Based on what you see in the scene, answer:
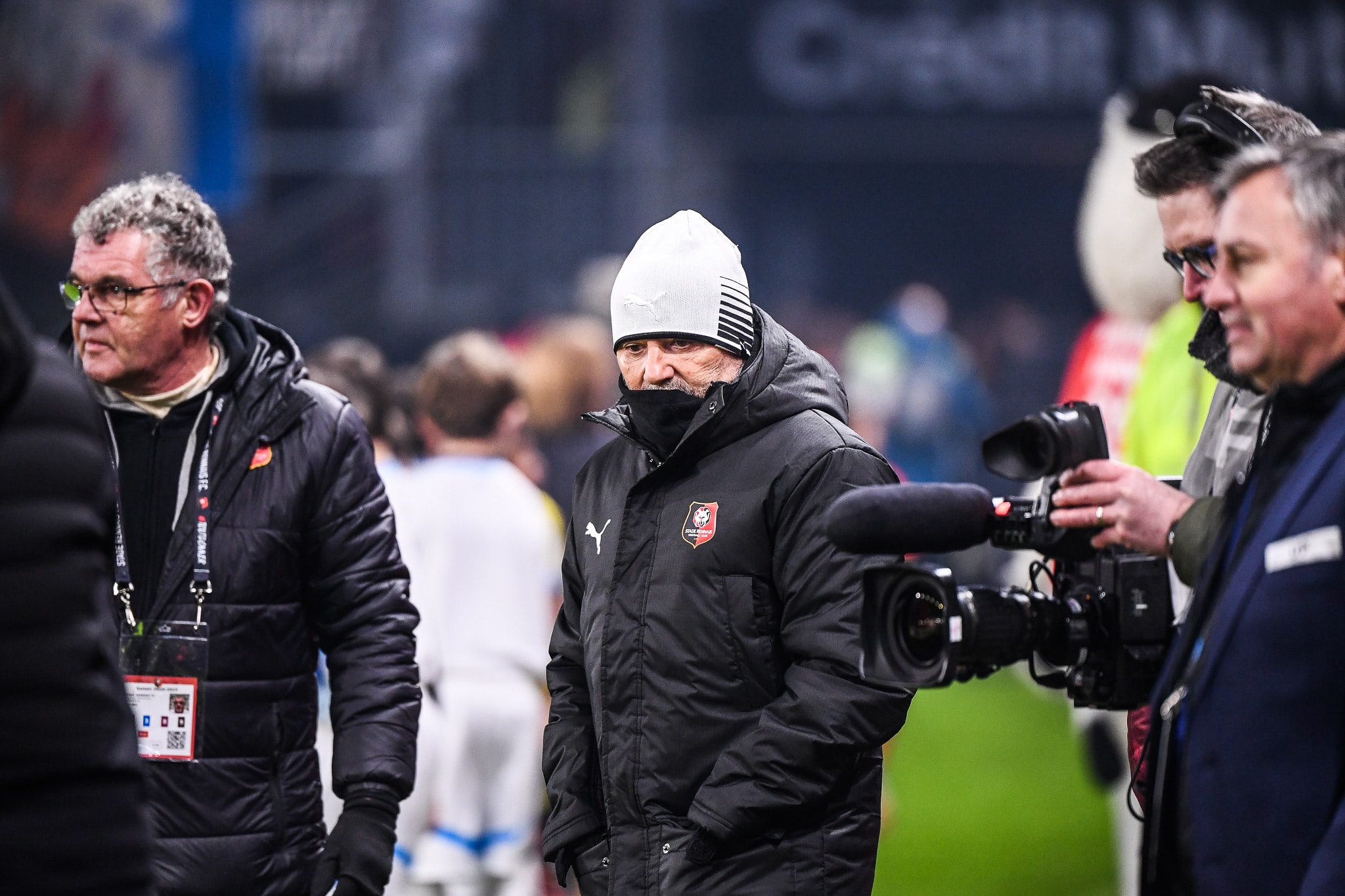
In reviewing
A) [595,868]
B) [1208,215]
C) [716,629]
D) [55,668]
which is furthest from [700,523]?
[55,668]

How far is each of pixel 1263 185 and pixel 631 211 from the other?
520 inches

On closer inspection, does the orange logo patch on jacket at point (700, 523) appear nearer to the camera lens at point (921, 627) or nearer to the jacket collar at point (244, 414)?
the camera lens at point (921, 627)

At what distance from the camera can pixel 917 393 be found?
44.3 feet

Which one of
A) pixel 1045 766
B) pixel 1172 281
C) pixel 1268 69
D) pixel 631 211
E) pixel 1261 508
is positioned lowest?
pixel 1045 766

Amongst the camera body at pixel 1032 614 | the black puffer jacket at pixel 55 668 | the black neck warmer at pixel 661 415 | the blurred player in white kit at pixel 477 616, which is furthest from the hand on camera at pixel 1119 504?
the blurred player in white kit at pixel 477 616

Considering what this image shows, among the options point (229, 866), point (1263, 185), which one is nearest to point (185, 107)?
point (229, 866)

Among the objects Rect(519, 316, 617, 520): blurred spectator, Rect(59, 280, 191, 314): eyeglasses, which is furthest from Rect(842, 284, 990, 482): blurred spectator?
Rect(59, 280, 191, 314): eyeglasses

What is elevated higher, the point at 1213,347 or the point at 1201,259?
the point at 1201,259

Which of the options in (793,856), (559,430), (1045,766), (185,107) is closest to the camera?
(793,856)

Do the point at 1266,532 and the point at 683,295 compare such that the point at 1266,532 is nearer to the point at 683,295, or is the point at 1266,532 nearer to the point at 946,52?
the point at 683,295

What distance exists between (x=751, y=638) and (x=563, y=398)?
3683 millimetres

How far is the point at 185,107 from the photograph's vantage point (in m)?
12.1

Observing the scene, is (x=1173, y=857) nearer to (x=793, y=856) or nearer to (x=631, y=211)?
(x=793, y=856)

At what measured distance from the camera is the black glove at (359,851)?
297 centimetres
